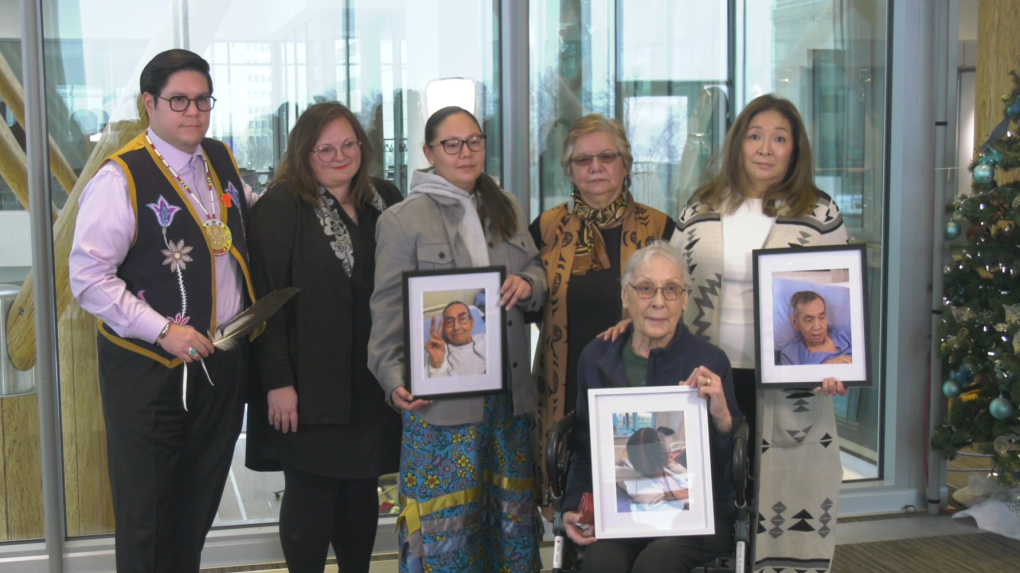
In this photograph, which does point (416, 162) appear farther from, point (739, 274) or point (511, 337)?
point (739, 274)

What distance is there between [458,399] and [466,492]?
32cm

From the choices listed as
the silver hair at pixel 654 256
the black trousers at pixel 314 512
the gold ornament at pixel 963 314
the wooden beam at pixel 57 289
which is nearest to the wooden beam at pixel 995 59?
the gold ornament at pixel 963 314

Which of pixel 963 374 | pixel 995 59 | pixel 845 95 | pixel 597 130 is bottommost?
pixel 963 374

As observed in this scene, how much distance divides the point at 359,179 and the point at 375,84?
3.66 ft

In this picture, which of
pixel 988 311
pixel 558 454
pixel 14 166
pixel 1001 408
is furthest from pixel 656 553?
pixel 14 166

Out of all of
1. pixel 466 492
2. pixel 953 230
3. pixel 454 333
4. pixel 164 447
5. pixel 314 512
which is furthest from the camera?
pixel 953 230

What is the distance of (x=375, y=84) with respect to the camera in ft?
12.5

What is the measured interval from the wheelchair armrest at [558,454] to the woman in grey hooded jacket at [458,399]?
293mm

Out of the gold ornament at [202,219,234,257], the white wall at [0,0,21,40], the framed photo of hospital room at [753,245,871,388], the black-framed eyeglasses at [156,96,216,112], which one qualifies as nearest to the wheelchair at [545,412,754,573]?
the framed photo of hospital room at [753,245,871,388]

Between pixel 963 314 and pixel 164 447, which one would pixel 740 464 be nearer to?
pixel 164 447

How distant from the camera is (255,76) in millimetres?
3695

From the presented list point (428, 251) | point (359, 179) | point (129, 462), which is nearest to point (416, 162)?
point (359, 179)

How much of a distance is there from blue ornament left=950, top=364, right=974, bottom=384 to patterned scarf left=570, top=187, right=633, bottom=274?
6.89 feet

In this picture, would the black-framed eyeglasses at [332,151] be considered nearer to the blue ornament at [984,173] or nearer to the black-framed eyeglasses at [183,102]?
the black-framed eyeglasses at [183,102]
